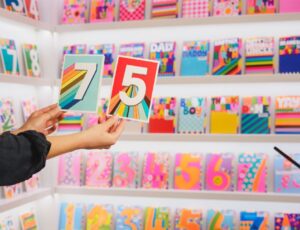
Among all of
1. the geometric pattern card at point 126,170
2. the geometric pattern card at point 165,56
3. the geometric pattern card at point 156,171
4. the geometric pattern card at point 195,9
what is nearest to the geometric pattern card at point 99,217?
the geometric pattern card at point 126,170

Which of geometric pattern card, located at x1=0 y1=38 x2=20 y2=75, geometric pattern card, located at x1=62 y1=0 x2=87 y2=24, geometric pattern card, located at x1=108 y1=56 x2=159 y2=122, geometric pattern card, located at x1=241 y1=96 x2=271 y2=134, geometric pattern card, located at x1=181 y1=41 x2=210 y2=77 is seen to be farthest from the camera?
geometric pattern card, located at x1=62 y1=0 x2=87 y2=24

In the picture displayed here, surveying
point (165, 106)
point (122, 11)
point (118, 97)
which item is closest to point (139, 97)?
point (118, 97)

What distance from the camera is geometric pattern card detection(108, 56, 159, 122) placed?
1.79 m

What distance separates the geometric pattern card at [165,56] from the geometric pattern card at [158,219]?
33.6 inches

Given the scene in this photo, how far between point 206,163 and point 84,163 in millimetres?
818

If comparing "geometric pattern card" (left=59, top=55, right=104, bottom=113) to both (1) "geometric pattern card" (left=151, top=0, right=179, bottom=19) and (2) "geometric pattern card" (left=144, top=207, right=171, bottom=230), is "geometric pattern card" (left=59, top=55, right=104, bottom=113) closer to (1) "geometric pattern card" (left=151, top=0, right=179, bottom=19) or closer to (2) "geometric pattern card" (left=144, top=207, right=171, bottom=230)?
(1) "geometric pattern card" (left=151, top=0, right=179, bottom=19)

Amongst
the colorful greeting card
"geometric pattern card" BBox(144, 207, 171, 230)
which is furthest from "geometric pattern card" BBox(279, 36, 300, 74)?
the colorful greeting card

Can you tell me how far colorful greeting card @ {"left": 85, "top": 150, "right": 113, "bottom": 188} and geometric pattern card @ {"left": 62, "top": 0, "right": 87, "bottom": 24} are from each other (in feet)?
2.88

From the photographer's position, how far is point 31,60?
2.99 metres

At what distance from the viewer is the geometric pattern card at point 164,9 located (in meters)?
2.96

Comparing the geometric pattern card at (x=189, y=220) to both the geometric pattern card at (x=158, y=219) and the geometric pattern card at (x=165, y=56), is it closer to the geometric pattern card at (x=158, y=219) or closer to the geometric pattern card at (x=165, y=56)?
the geometric pattern card at (x=158, y=219)

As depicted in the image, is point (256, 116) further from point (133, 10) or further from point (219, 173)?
point (133, 10)

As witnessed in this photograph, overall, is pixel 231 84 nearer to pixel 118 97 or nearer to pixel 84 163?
pixel 84 163

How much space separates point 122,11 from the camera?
305 cm
